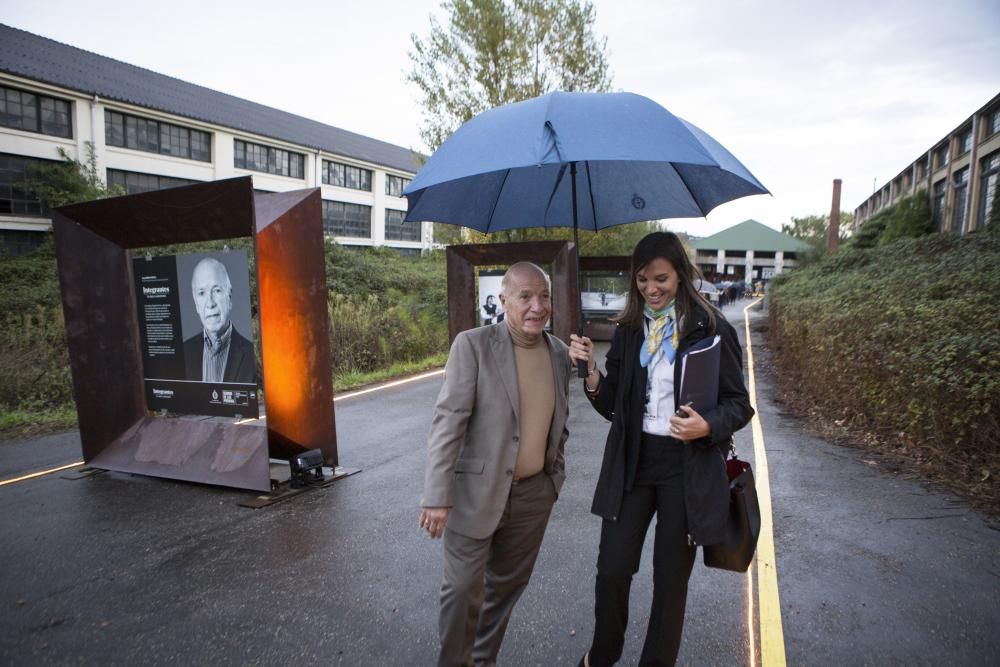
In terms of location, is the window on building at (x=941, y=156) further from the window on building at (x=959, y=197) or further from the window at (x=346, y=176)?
the window at (x=346, y=176)

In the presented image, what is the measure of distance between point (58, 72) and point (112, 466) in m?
32.5

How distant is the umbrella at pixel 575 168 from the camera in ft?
8.40

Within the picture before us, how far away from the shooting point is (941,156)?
3409 centimetres

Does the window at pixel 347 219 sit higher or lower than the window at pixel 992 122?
lower

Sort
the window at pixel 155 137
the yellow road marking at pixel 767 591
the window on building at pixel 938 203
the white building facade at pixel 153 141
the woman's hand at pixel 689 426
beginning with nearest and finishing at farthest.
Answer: the woman's hand at pixel 689 426
the yellow road marking at pixel 767 591
the white building facade at pixel 153 141
the window at pixel 155 137
the window on building at pixel 938 203

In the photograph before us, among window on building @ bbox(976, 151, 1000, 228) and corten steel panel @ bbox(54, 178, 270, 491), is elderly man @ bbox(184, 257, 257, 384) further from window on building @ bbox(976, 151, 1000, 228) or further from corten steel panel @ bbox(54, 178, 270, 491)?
window on building @ bbox(976, 151, 1000, 228)

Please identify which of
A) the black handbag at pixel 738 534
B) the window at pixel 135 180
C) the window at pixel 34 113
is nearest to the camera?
the black handbag at pixel 738 534

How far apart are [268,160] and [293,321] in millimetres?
38935

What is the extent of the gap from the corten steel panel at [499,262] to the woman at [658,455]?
8.26m

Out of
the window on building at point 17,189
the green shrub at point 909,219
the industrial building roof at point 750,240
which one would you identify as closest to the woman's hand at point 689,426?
the window on building at point 17,189

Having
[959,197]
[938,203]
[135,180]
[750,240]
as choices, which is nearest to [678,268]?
[135,180]

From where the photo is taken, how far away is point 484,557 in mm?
2471

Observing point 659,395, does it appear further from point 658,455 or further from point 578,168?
point 578,168

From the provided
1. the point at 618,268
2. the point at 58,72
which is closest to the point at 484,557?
the point at 618,268
